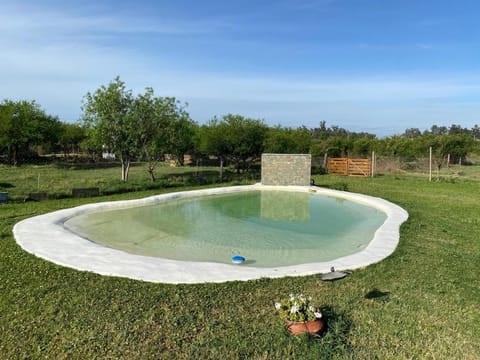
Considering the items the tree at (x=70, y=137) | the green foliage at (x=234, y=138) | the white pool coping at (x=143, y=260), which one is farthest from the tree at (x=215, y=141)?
the tree at (x=70, y=137)

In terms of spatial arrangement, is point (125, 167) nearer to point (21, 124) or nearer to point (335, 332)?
point (21, 124)

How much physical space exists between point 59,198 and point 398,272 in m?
10.7

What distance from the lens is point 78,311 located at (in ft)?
13.5

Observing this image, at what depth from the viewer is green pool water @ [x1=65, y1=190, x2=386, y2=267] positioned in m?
7.11

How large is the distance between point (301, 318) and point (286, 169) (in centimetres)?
1396

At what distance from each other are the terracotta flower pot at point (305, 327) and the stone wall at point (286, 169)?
45.2ft

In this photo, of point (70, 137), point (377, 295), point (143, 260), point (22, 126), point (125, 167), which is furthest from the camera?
point (70, 137)

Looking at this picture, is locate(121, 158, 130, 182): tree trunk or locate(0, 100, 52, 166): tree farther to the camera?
locate(0, 100, 52, 166): tree

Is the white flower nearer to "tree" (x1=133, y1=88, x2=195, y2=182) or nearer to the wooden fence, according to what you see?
"tree" (x1=133, y1=88, x2=195, y2=182)

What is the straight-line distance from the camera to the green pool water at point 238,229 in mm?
7113

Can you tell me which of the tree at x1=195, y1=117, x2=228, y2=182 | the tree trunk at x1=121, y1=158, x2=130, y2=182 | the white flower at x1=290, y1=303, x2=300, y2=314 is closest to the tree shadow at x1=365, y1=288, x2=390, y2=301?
the white flower at x1=290, y1=303, x2=300, y2=314

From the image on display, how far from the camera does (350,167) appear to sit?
2205 cm

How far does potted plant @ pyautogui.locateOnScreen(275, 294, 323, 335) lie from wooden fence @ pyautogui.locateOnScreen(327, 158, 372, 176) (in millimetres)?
19129

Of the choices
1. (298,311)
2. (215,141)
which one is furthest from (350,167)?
(298,311)
